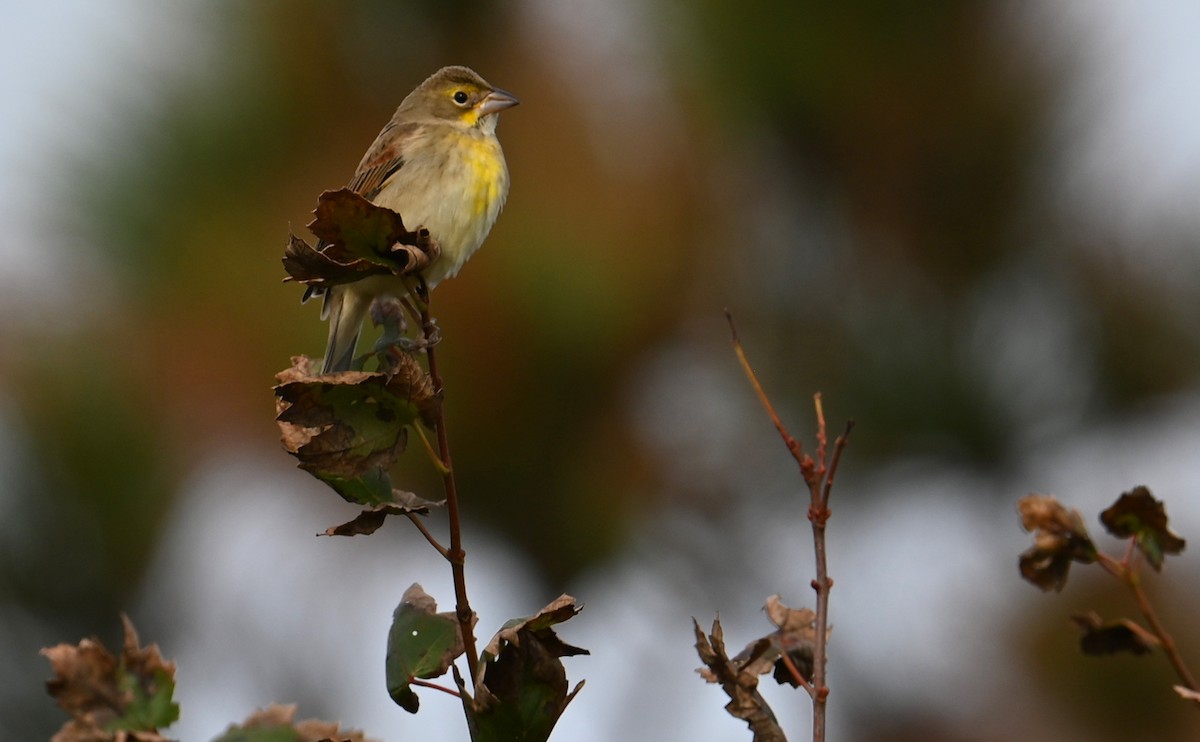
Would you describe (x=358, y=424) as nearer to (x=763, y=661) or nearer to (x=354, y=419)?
(x=354, y=419)

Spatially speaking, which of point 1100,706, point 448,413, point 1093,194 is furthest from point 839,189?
point 1100,706

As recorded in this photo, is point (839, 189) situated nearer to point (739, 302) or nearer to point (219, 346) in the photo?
point (739, 302)

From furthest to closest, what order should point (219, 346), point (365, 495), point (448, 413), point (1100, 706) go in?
point (448, 413)
point (219, 346)
point (1100, 706)
point (365, 495)

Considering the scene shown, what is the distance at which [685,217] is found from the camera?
6.43 metres

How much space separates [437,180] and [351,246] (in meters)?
1.71

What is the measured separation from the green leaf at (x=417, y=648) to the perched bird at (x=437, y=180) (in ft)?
4.51

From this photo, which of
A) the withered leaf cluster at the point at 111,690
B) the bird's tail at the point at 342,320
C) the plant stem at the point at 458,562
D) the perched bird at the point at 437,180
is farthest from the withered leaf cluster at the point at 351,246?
the bird's tail at the point at 342,320

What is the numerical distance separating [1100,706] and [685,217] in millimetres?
2587

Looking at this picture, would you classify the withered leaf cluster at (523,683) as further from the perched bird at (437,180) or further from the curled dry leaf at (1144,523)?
the perched bird at (437,180)

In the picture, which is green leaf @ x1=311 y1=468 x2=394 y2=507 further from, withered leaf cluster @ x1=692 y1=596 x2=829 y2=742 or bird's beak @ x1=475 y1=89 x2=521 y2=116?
bird's beak @ x1=475 y1=89 x2=521 y2=116

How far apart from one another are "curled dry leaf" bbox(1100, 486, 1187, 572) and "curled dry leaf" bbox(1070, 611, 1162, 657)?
80mm

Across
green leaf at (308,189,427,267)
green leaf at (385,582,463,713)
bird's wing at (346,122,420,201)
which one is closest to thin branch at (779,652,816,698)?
green leaf at (385,582,463,713)

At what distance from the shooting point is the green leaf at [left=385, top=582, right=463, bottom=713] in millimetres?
1444

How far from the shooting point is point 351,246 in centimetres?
151
